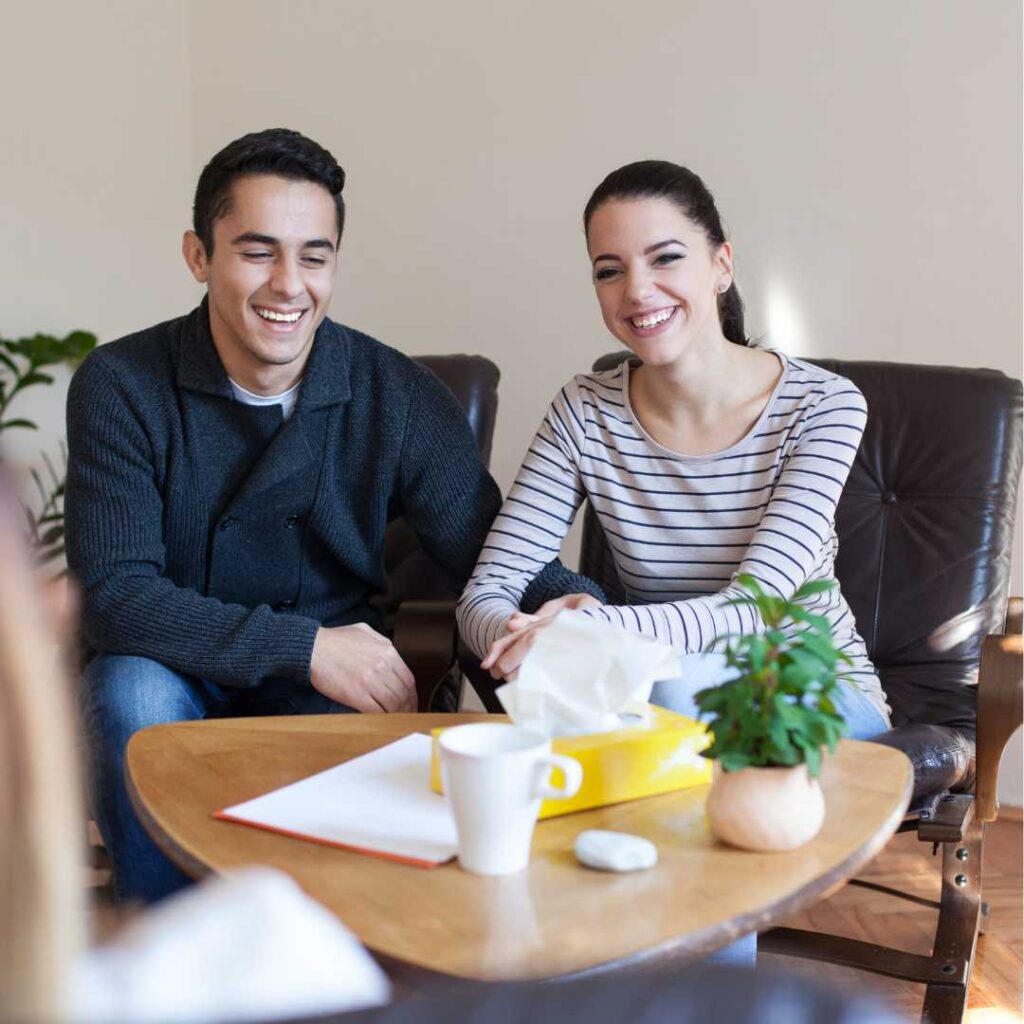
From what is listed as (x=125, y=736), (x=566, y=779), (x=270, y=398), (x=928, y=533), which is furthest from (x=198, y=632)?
(x=928, y=533)

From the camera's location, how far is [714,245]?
1.90 meters

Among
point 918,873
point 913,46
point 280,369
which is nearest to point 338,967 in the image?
point 280,369

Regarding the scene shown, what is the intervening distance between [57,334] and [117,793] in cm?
210

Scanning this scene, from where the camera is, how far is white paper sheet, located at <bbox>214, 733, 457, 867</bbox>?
1.06 meters

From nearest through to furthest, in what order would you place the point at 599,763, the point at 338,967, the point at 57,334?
1. the point at 338,967
2. the point at 599,763
3. the point at 57,334

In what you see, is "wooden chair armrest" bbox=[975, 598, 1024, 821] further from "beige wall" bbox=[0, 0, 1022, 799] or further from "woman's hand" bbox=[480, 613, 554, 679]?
"beige wall" bbox=[0, 0, 1022, 799]

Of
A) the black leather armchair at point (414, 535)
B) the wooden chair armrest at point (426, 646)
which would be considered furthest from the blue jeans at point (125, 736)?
the black leather armchair at point (414, 535)

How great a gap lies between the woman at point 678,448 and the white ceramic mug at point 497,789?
72cm

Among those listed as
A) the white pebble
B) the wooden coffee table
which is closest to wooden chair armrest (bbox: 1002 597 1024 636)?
the wooden coffee table

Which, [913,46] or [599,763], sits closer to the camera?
[599,763]

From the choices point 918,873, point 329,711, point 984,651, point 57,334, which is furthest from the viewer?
point 57,334

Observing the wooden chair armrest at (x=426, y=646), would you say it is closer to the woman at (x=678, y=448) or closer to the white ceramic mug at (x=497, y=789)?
the woman at (x=678, y=448)

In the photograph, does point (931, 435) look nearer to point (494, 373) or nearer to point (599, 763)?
point (494, 373)

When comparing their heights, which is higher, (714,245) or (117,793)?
(714,245)
